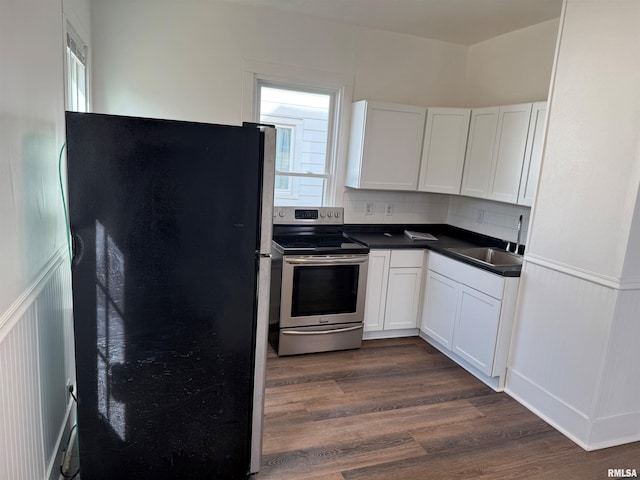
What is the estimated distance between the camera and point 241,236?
182cm

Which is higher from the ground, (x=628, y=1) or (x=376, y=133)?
(x=628, y=1)

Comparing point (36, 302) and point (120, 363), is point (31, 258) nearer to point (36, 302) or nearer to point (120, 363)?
point (36, 302)

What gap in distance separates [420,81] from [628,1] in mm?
1998

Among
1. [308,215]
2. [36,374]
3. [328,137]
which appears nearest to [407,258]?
[308,215]

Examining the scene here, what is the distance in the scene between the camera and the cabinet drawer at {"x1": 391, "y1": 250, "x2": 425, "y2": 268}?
3.68 meters

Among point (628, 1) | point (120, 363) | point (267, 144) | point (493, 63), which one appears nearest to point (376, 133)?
point (493, 63)

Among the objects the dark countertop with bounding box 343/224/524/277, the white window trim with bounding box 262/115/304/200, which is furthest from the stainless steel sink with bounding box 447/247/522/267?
the white window trim with bounding box 262/115/304/200

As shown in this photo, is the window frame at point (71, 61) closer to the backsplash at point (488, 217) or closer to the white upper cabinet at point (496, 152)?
the white upper cabinet at point (496, 152)

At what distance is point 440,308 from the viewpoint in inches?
141

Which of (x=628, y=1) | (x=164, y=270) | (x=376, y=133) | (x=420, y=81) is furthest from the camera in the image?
(x=420, y=81)

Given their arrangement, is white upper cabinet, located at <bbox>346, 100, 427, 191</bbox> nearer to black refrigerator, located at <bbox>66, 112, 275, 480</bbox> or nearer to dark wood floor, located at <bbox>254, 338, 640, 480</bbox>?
dark wood floor, located at <bbox>254, 338, 640, 480</bbox>

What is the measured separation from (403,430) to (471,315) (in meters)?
1.09

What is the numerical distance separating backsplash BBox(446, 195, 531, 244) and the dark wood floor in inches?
49.4

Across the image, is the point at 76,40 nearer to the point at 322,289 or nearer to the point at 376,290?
the point at 322,289
